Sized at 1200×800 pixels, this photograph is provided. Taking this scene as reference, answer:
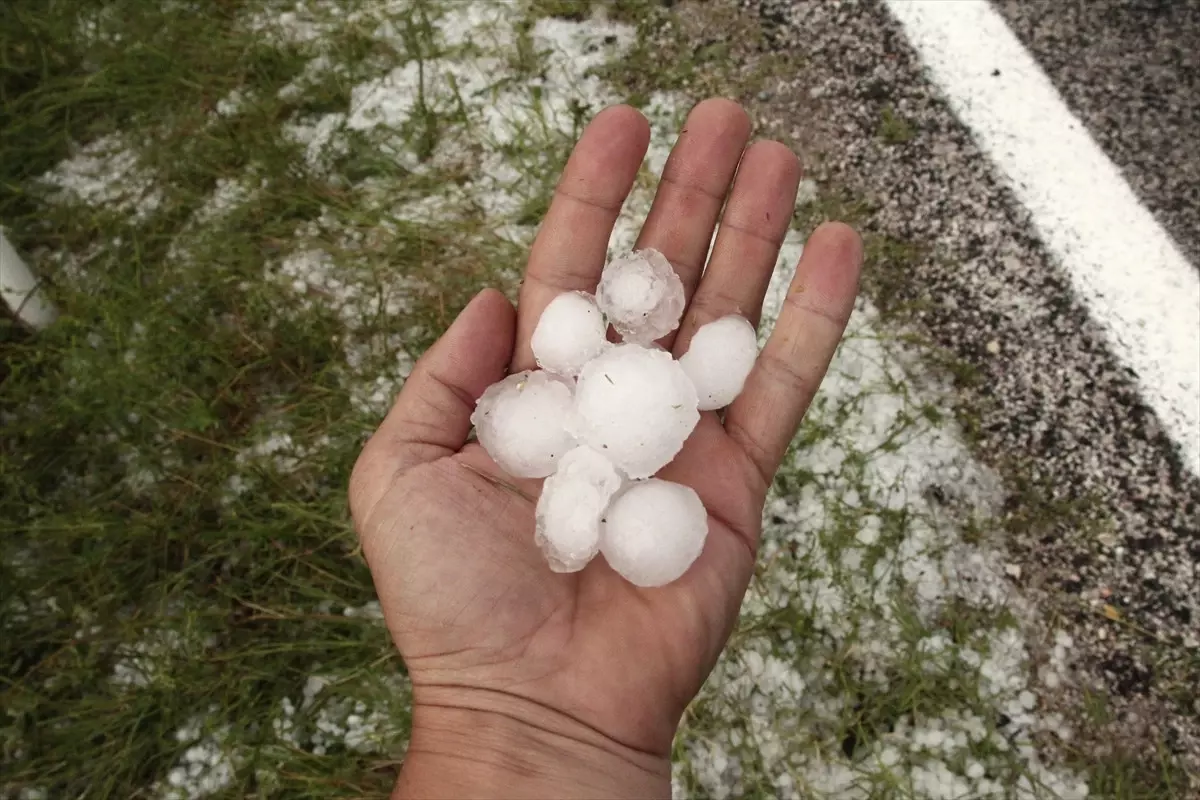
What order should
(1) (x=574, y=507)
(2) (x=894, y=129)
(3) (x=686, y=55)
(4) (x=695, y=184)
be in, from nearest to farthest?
1. (1) (x=574, y=507)
2. (4) (x=695, y=184)
3. (2) (x=894, y=129)
4. (3) (x=686, y=55)

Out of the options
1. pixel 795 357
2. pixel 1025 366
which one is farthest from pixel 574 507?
pixel 1025 366

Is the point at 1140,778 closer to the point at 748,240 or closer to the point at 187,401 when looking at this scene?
the point at 748,240

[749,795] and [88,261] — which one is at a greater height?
[88,261]

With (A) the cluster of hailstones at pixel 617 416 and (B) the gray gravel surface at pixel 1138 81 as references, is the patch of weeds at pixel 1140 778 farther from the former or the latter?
(B) the gray gravel surface at pixel 1138 81

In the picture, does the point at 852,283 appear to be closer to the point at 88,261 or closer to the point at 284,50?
the point at 284,50

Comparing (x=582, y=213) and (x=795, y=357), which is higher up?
(x=582, y=213)

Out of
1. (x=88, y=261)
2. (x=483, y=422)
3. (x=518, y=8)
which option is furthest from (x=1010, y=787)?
(x=88, y=261)
